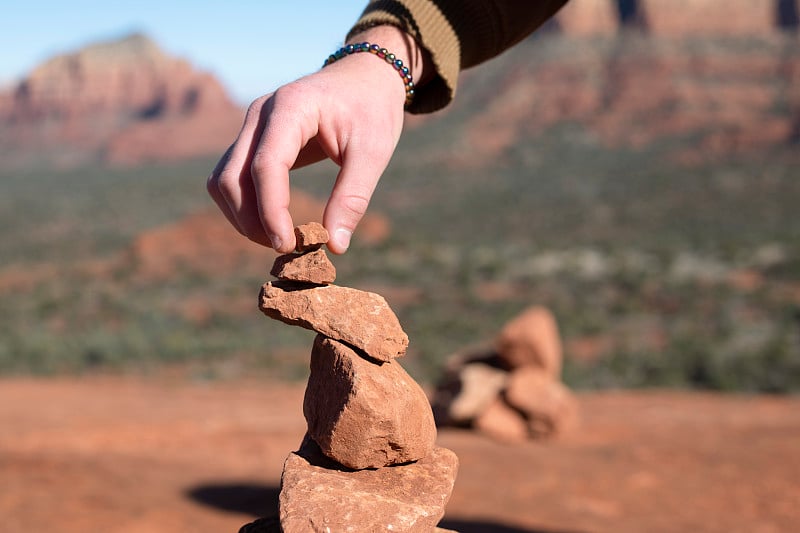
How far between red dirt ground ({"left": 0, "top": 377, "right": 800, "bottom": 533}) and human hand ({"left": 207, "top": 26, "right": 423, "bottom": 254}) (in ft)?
11.3

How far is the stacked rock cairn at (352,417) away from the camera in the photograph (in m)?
2.67

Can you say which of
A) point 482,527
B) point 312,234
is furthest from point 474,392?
point 312,234

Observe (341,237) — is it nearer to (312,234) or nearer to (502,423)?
(312,234)

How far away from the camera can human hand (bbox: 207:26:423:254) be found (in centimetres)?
227

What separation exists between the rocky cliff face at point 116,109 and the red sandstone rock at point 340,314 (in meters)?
87.7

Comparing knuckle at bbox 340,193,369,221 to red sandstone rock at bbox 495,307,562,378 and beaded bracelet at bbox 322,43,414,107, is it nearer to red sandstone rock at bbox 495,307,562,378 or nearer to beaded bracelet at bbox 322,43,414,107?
beaded bracelet at bbox 322,43,414,107

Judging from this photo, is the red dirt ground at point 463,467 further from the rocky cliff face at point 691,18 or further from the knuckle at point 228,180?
the rocky cliff face at point 691,18

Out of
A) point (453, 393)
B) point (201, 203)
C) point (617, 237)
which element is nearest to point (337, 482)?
point (453, 393)

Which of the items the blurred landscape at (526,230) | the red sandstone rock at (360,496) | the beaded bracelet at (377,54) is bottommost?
the red sandstone rock at (360,496)

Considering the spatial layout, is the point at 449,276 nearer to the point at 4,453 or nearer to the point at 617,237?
the point at 617,237

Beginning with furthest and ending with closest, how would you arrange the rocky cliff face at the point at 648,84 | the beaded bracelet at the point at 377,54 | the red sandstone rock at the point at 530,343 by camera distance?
the rocky cliff face at the point at 648,84
the red sandstone rock at the point at 530,343
the beaded bracelet at the point at 377,54

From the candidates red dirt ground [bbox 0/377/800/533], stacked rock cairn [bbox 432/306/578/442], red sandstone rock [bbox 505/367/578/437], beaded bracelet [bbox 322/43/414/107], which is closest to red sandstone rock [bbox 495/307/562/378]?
stacked rock cairn [bbox 432/306/578/442]

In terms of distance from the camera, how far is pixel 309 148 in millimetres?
2598

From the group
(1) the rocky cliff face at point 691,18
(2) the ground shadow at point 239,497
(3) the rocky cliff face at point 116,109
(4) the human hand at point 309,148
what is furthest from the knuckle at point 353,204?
(3) the rocky cliff face at point 116,109
